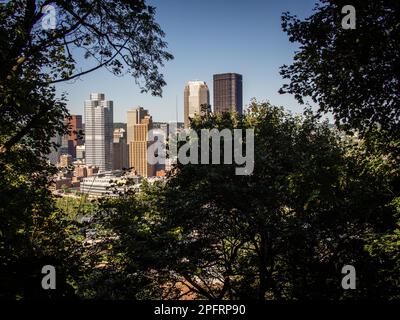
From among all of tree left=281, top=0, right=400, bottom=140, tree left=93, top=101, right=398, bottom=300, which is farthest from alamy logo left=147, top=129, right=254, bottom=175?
tree left=281, top=0, right=400, bottom=140

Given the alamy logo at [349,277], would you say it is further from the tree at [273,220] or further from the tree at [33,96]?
the tree at [33,96]

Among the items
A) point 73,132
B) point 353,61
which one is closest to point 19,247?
point 73,132

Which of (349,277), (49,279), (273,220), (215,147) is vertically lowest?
(349,277)

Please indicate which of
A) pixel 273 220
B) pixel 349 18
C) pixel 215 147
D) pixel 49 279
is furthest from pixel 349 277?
pixel 49 279

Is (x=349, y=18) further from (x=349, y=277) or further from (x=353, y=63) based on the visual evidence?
(x=349, y=277)

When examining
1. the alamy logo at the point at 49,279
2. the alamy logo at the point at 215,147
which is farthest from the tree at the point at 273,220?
the alamy logo at the point at 49,279

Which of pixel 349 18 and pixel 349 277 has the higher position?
pixel 349 18
